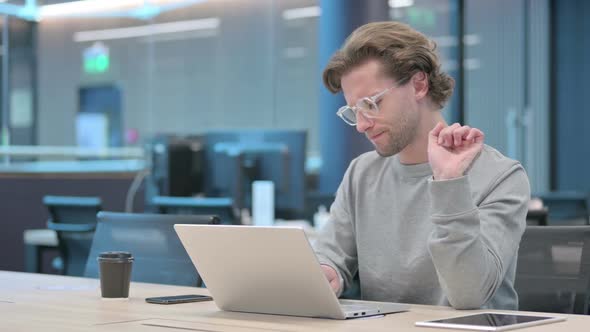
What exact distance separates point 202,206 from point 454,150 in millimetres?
3106

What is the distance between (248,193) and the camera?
17.9 ft

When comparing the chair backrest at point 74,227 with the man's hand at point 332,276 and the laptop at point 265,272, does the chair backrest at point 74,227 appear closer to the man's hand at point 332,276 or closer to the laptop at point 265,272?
the man's hand at point 332,276

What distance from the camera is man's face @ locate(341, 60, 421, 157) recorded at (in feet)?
7.08

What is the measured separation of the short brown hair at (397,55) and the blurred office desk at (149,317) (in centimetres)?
58

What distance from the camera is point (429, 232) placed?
2119 mm

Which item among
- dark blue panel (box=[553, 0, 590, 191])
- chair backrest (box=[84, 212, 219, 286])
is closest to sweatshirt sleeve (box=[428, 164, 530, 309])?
chair backrest (box=[84, 212, 219, 286])

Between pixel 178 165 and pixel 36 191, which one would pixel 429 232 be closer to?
pixel 178 165

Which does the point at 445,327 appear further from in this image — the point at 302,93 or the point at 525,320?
the point at 302,93

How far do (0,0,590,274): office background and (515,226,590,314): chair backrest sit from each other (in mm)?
6333

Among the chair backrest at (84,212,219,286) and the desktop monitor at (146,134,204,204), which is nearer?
the chair backrest at (84,212,219,286)

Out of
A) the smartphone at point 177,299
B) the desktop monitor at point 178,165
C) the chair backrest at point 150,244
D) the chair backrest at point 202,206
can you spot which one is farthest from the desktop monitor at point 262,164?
the smartphone at point 177,299

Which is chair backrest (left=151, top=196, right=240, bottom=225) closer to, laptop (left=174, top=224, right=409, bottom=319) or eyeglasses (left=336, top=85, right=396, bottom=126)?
eyeglasses (left=336, top=85, right=396, bottom=126)

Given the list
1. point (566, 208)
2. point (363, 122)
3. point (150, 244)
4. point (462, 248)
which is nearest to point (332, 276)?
point (363, 122)

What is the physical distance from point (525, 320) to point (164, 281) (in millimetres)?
1196
